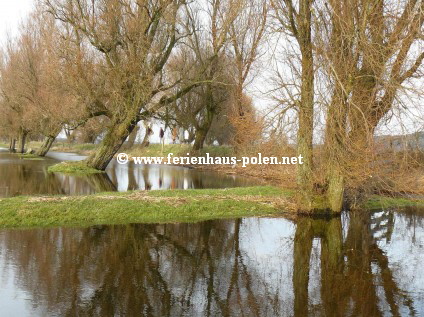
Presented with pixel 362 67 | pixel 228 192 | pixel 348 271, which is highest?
pixel 362 67

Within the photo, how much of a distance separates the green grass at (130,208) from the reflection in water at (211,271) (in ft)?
2.54

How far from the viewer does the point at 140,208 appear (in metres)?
12.4

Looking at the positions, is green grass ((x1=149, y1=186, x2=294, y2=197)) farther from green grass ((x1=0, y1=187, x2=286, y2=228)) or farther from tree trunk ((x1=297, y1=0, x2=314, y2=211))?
tree trunk ((x1=297, y1=0, x2=314, y2=211))

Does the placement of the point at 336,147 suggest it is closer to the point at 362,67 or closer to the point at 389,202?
the point at 362,67

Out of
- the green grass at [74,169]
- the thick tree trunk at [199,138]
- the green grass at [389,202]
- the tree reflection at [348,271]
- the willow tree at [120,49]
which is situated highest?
the willow tree at [120,49]

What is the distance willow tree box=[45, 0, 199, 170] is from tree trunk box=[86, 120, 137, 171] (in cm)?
7

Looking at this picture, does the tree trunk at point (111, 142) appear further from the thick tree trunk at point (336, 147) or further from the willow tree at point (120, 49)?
the thick tree trunk at point (336, 147)

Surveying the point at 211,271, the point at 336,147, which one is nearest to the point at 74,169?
the point at 336,147

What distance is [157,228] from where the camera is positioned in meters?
10.8

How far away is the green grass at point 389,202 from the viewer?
1532 centimetres

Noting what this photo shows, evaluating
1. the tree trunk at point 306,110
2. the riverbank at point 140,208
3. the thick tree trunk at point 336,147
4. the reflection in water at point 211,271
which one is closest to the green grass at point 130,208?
the riverbank at point 140,208

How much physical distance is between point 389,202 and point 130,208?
375 inches

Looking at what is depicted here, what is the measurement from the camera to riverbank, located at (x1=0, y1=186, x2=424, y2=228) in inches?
433

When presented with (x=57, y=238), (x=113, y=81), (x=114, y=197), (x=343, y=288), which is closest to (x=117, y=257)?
(x=57, y=238)
